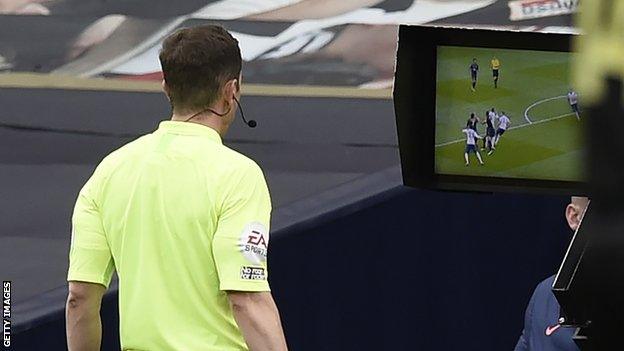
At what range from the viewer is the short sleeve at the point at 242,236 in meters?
2.03

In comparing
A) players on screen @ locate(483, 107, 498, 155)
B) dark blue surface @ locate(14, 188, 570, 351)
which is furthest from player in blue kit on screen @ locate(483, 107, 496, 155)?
dark blue surface @ locate(14, 188, 570, 351)

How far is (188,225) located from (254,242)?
Result: 113 mm

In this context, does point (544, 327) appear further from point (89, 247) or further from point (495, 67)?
point (495, 67)

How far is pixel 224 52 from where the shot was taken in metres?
2.12

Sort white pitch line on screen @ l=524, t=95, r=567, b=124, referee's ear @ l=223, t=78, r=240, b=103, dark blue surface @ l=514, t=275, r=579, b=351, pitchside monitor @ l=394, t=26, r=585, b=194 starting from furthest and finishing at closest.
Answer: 1. dark blue surface @ l=514, t=275, r=579, b=351
2. referee's ear @ l=223, t=78, r=240, b=103
3. white pitch line on screen @ l=524, t=95, r=567, b=124
4. pitchside monitor @ l=394, t=26, r=585, b=194

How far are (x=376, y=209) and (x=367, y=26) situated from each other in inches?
21.2

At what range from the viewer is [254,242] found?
81.2 inches

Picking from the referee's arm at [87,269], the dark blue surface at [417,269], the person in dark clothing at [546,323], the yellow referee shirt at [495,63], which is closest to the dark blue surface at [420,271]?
the dark blue surface at [417,269]

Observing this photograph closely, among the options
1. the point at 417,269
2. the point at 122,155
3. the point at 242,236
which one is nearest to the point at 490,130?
the point at 242,236

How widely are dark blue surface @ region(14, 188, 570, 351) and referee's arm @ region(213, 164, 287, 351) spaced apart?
154 centimetres

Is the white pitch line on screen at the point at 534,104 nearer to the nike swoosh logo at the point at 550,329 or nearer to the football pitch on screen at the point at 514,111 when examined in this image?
the football pitch on screen at the point at 514,111

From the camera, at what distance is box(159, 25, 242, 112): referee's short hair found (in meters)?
2.11

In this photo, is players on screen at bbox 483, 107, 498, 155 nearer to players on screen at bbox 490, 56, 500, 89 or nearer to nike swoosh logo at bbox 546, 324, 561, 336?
players on screen at bbox 490, 56, 500, 89

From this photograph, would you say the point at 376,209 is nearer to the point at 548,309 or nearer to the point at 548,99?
the point at 548,309
